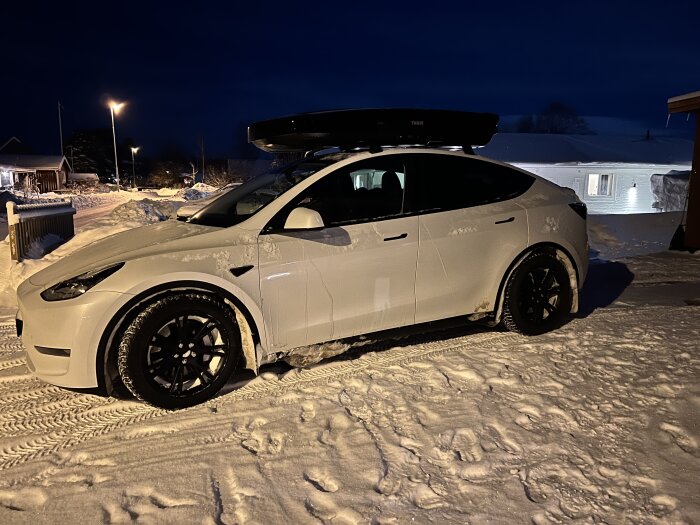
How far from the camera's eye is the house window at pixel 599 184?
1117 inches

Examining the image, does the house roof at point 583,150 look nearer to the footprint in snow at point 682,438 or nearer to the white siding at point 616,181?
the white siding at point 616,181

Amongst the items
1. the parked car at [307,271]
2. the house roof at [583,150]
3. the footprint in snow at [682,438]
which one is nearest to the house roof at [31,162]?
the house roof at [583,150]

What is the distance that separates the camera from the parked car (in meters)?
3.40

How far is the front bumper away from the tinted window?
120 cm

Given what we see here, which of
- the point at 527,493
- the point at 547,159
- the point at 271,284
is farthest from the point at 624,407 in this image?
the point at 547,159

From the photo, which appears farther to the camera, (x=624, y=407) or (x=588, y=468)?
(x=624, y=407)

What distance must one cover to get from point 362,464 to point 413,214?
2028 millimetres

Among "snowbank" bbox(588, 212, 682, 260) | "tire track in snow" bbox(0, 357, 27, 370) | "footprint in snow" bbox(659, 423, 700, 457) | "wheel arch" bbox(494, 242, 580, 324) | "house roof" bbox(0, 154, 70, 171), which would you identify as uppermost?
"house roof" bbox(0, 154, 70, 171)

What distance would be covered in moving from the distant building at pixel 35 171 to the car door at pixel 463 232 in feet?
185

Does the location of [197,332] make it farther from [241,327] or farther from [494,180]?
[494,180]

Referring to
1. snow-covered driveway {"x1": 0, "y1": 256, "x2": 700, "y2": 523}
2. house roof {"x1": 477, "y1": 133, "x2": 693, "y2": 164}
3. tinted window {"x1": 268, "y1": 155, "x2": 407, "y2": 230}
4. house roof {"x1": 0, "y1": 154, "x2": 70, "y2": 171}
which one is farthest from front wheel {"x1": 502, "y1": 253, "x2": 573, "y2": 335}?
house roof {"x1": 0, "y1": 154, "x2": 70, "y2": 171}

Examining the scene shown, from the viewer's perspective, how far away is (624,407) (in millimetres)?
3535

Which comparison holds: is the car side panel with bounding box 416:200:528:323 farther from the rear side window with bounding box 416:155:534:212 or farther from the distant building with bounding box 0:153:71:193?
the distant building with bounding box 0:153:71:193

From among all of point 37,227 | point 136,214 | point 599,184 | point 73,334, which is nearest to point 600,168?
point 599,184
